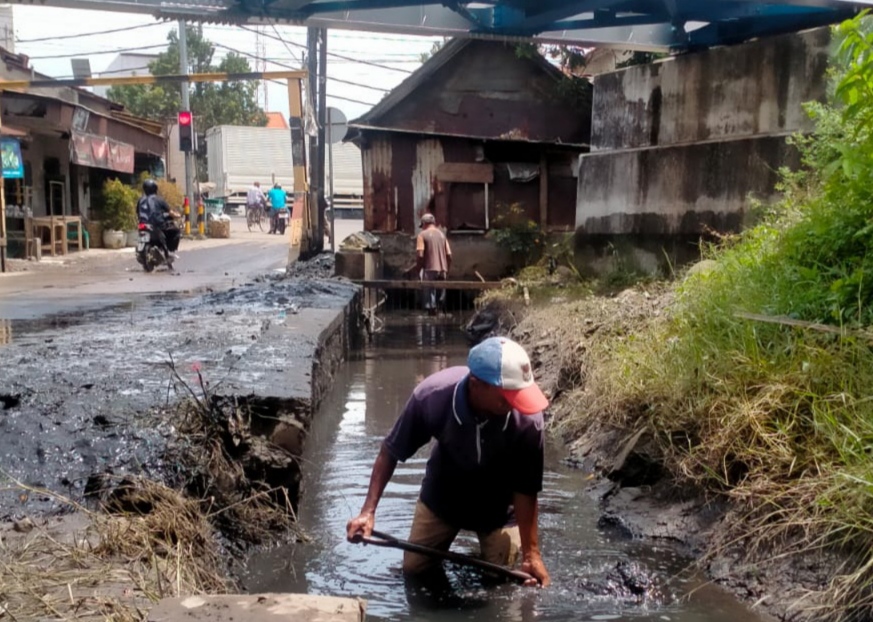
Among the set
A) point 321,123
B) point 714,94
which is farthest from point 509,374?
point 321,123

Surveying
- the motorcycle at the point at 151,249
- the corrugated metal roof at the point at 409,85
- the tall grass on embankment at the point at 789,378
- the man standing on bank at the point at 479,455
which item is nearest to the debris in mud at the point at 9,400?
the man standing on bank at the point at 479,455

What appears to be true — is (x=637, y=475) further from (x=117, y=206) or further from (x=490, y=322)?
(x=117, y=206)

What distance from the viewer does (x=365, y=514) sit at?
425cm

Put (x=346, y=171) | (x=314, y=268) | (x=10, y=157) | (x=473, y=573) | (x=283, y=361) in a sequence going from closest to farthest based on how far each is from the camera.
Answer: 1. (x=473, y=573)
2. (x=283, y=361)
3. (x=314, y=268)
4. (x=10, y=157)
5. (x=346, y=171)

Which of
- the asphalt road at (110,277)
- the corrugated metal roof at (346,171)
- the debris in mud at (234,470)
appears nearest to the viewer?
the debris in mud at (234,470)

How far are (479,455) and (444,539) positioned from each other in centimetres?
69

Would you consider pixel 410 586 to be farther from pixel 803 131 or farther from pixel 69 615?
pixel 803 131

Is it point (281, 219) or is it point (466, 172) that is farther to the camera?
point (281, 219)

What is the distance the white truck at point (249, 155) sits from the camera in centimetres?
4588

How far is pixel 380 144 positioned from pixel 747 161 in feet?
30.6

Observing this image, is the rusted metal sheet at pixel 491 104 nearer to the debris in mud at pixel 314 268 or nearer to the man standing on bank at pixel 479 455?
the debris in mud at pixel 314 268

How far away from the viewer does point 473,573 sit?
197 inches

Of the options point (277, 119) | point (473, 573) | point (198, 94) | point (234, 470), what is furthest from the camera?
point (277, 119)

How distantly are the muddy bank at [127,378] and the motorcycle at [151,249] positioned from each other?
26.8 feet
